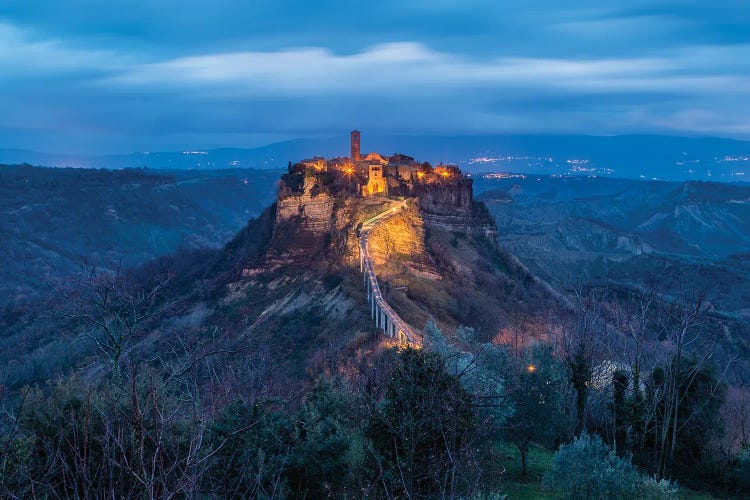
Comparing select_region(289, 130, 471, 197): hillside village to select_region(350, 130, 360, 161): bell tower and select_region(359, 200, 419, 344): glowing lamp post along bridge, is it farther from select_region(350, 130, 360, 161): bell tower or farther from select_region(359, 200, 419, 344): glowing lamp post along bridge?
select_region(359, 200, 419, 344): glowing lamp post along bridge

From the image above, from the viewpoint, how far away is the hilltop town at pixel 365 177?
240 feet

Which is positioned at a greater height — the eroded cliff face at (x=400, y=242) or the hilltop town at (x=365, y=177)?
the hilltop town at (x=365, y=177)

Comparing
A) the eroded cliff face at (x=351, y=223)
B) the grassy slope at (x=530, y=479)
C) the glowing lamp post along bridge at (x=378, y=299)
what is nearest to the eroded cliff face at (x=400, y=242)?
the eroded cliff face at (x=351, y=223)

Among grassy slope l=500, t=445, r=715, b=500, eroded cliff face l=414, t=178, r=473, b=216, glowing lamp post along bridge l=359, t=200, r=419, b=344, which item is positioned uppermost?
eroded cliff face l=414, t=178, r=473, b=216

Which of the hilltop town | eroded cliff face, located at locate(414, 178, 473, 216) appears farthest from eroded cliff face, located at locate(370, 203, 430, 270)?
eroded cliff face, located at locate(414, 178, 473, 216)

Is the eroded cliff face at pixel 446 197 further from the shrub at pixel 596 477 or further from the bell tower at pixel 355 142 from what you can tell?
the shrub at pixel 596 477

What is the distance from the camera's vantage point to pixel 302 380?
141ft

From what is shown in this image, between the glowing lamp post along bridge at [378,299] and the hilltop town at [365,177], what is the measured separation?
20.7ft

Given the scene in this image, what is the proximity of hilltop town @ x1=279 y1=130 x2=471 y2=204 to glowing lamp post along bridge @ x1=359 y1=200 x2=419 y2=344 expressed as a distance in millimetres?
6297

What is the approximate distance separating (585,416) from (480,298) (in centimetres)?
3213

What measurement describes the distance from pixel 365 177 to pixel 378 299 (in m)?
25.6

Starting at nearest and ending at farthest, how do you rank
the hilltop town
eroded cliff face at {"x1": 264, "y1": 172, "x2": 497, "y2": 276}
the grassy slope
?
the grassy slope, eroded cliff face at {"x1": 264, "y1": 172, "x2": 497, "y2": 276}, the hilltop town

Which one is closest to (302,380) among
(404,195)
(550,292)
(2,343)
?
(404,195)

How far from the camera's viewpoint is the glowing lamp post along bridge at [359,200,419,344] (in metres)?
45.4
